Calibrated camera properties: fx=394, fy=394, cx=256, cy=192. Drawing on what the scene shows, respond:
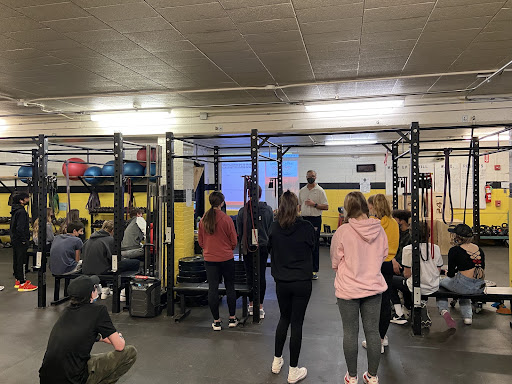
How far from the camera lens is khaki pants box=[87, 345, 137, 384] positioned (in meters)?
2.40

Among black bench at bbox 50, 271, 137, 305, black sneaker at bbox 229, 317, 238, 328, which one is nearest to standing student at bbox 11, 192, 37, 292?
black bench at bbox 50, 271, 137, 305

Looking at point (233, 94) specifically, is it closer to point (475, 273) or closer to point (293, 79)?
point (293, 79)

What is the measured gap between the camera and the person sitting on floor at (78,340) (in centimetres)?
221

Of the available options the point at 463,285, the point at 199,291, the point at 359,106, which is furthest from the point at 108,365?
the point at 359,106

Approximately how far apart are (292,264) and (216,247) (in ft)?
4.43

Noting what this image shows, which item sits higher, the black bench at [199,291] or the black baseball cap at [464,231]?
the black baseball cap at [464,231]

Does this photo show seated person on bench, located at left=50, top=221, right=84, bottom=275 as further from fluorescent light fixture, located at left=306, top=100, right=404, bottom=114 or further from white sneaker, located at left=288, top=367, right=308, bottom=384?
fluorescent light fixture, located at left=306, top=100, right=404, bottom=114

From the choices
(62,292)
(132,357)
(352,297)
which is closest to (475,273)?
(352,297)

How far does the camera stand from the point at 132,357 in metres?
2.64

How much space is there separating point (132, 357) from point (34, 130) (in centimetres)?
592

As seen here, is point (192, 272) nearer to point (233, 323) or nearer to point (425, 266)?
point (233, 323)

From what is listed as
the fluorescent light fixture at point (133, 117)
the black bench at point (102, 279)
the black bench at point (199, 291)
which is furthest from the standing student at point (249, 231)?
the fluorescent light fixture at point (133, 117)

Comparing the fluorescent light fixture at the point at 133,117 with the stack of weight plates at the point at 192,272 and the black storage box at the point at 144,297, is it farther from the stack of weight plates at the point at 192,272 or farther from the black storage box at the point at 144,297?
the black storage box at the point at 144,297

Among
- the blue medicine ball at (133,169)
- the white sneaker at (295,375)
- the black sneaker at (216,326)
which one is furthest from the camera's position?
the blue medicine ball at (133,169)
